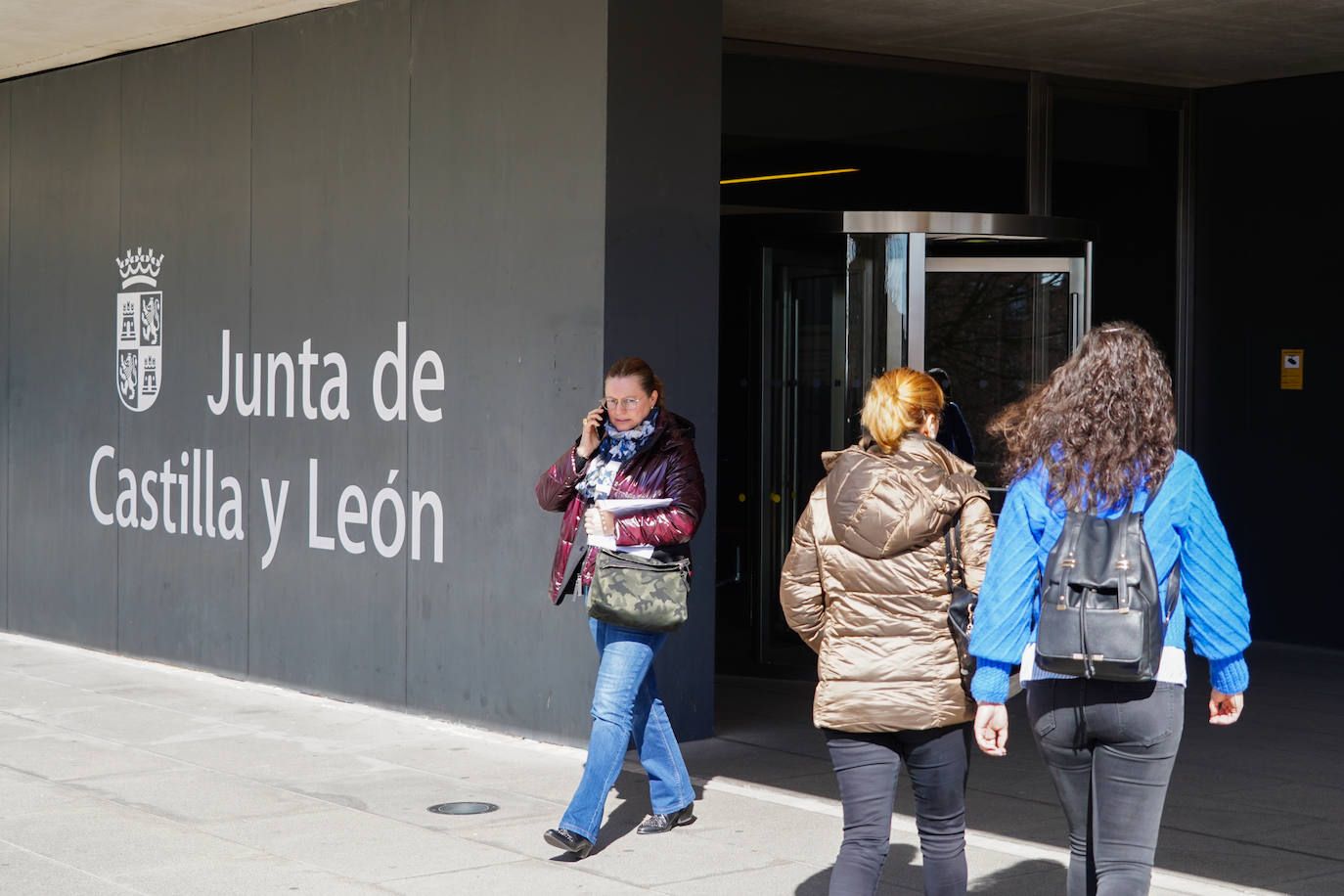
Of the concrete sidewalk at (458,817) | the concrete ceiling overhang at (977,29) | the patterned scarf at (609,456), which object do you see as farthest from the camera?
the concrete ceiling overhang at (977,29)

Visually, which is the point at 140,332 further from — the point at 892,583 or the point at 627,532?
the point at 892,583

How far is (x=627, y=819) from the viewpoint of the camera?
6.12 metres

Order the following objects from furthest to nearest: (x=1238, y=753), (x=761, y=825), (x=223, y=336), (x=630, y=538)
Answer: (x=223, y=336), (x=1238, y=753), (x=761, y=825), (x=630, y=538)

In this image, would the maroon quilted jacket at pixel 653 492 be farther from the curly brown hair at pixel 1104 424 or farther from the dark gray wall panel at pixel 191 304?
the dark gray wall panel at pixel 191 304

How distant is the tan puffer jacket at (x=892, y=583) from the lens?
4.12 metres

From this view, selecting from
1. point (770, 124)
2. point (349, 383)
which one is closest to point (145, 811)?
point (349, 383)

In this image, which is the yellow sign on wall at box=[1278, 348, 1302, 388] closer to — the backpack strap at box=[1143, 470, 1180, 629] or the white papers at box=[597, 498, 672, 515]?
the white papers at box=[597, 498, 672, 515]

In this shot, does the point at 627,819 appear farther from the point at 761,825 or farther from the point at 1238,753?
the point at 1238,753

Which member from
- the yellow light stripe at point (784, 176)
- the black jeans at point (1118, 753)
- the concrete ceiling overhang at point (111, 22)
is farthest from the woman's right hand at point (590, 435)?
the yellow light stripe at point (784, 176)

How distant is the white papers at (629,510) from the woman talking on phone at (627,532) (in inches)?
0.6

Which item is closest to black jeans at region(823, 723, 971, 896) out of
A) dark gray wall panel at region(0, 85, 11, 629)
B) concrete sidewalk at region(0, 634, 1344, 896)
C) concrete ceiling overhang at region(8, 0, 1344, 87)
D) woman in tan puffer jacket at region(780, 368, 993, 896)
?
woman in tan puffer jacket at region(780, 368, 993, 896)

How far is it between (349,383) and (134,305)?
237 cm

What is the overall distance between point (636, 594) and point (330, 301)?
3.80 m

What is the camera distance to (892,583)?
4.17m
